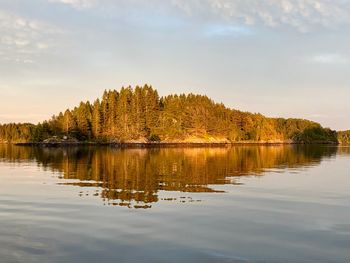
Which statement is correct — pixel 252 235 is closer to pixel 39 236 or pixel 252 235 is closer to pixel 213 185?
pixel 39 236

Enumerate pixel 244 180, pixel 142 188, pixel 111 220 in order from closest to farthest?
pixel 111 220 < pixel 142 188 < pixel 244 180

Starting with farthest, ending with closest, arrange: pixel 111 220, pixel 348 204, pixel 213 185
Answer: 1. pixel 213 185
2. pixel 348 204
3. pixel 111 220

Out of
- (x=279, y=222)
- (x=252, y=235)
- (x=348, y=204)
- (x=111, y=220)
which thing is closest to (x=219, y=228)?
(x=252, y=235)

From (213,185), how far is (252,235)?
20519 millimetres

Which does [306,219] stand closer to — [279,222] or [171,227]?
[279,222]

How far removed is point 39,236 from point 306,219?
48.5 ft

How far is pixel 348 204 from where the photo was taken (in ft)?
95.2

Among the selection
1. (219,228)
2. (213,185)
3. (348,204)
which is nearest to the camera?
(219,228)

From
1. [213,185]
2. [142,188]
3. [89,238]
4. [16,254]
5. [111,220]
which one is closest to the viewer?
[16,254]

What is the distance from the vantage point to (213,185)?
131 ft

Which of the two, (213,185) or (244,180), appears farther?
(244,180)

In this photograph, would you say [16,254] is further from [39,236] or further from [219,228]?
[219,228]

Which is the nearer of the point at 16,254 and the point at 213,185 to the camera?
the point at 16,254

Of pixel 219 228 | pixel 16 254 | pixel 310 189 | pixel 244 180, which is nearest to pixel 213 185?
pixel 244 180
